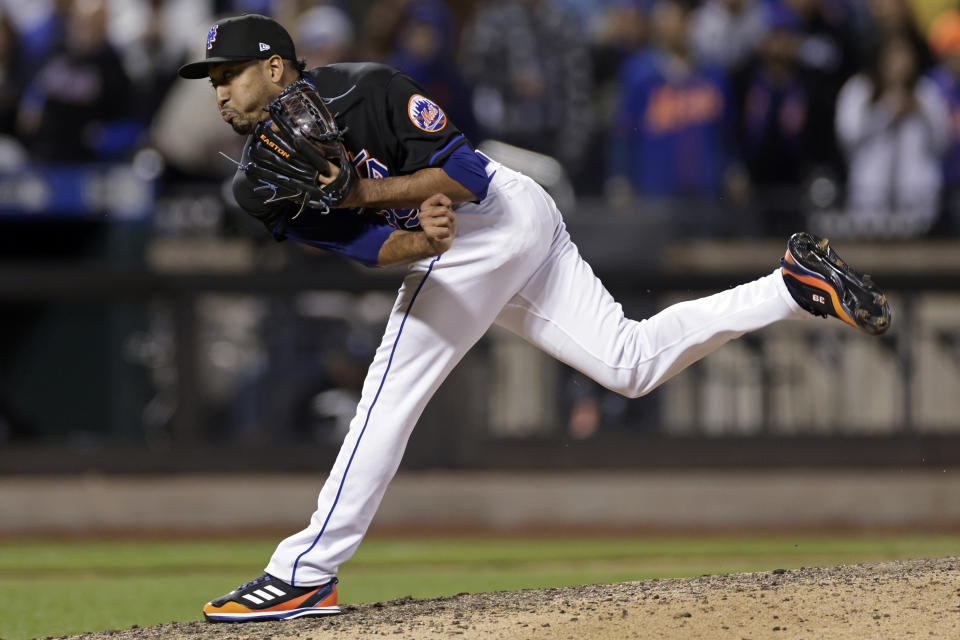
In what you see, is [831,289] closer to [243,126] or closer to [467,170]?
[467,170]

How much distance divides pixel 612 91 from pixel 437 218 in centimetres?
620

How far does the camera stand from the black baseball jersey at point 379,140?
13.3 ft

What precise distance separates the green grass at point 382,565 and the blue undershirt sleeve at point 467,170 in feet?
7.11

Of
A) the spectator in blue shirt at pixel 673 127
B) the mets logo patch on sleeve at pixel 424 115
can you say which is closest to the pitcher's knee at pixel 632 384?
the mets logo patch on sleeve at pixel 424 115

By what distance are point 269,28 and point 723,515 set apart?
4.75m

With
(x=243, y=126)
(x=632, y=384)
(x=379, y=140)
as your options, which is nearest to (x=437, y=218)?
(x=379, y=140)

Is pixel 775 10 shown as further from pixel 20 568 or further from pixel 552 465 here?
pixel 20 568

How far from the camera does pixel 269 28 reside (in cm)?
401

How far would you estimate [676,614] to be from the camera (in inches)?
154

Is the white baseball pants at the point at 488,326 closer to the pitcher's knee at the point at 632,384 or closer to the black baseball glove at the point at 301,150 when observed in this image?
the pitcher's knee at the point at 632,384

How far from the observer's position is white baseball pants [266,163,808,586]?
421 centimetres

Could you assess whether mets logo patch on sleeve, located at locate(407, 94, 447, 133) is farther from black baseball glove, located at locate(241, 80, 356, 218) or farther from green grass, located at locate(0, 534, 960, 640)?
green grass, located at locate(0, 534, 960, 640)

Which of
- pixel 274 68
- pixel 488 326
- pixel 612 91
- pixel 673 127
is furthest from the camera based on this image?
pixel 612 91

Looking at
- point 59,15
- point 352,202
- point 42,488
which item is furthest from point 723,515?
point 59,15
